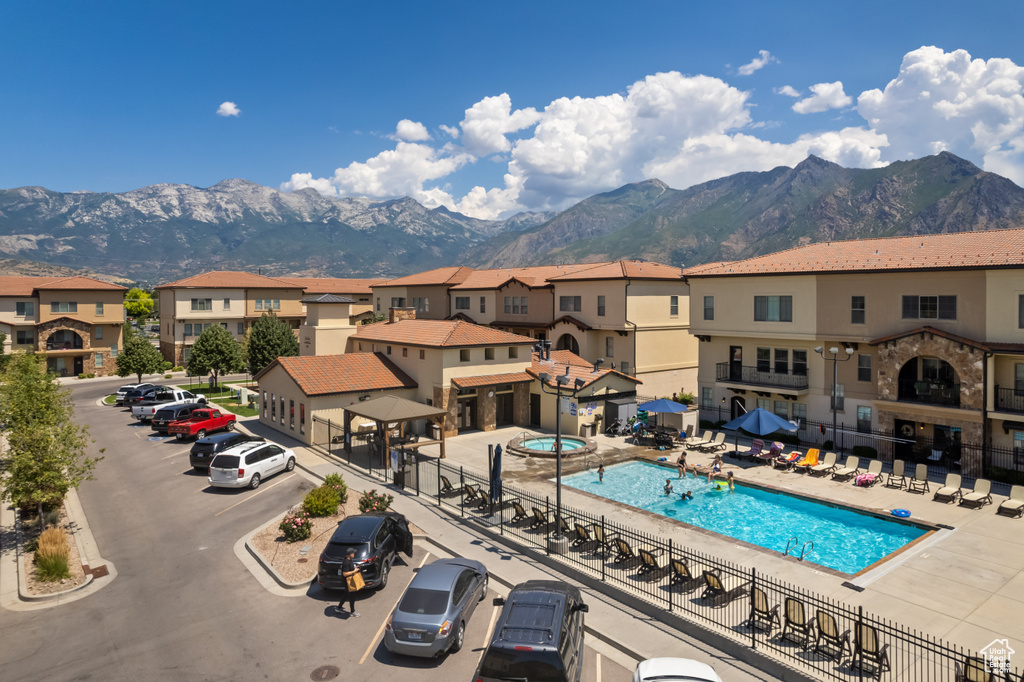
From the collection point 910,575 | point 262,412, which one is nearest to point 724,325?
point 910,575

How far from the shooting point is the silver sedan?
12164 millimetres

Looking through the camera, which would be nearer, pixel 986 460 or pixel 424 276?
pixel 986 460

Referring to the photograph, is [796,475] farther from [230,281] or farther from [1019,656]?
[230,281]

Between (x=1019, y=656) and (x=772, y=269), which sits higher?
(x=772, y=269)

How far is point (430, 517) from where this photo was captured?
72.4 ft

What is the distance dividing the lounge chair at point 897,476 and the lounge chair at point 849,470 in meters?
1.55

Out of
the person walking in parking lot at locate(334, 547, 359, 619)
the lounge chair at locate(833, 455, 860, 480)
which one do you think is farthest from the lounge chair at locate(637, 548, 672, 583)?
the lounge chair at locate(833, 455, 860, 480)

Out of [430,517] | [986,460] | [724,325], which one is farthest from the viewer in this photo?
[724,325]

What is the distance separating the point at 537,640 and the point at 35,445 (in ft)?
59.3

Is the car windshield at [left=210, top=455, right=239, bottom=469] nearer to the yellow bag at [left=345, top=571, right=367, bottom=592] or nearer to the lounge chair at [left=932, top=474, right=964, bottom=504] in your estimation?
the yellow bag at [left=345, top=571, right=367, bottom=592]

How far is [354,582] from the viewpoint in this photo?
14547 mm

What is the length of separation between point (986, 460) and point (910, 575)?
13.9 meters

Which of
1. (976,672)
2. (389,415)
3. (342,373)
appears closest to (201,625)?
(389,415)

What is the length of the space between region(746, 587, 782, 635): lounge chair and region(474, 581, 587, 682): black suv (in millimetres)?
3912
